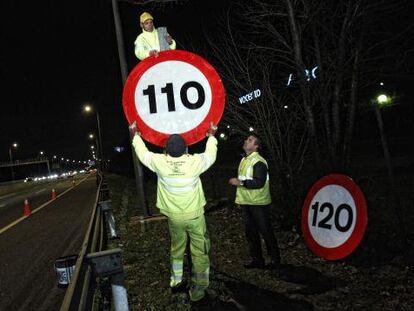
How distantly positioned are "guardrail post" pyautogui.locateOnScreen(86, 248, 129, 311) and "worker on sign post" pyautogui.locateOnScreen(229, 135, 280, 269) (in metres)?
3.11

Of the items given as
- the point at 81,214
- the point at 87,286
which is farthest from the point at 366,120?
the point at 87,286

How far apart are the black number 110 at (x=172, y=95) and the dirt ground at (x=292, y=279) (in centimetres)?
252

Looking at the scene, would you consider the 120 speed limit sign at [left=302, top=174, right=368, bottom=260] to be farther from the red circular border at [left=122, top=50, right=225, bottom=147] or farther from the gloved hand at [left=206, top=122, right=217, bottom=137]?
the red circular border at [left=122, top=50, right=225, bottom=147]

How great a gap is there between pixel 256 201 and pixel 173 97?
3.22 metres

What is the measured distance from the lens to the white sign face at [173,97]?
10.9ft

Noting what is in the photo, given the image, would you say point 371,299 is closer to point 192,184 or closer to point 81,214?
point 192,184

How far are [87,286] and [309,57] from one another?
21.0 ft

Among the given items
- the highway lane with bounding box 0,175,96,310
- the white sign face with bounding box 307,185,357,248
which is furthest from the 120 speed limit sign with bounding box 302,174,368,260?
the highway lane with bounding box 0,175,96,310

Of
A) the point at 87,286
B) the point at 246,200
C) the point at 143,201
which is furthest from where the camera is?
the point at 143,201

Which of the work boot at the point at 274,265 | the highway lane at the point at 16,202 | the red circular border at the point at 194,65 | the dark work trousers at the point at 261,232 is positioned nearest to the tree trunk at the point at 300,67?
the dark work trousers at the point at 261,232

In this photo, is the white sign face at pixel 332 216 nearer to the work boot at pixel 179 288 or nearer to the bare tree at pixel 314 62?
the work boot at pixel 179 288

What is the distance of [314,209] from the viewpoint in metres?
4.47

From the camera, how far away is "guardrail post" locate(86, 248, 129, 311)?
314cm

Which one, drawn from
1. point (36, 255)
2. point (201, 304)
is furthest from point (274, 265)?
point (36, 255)
